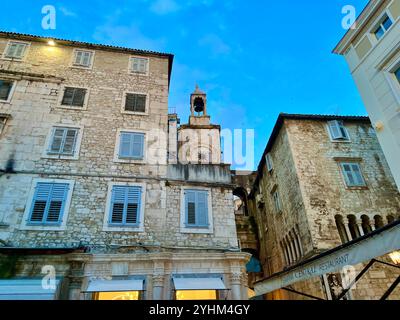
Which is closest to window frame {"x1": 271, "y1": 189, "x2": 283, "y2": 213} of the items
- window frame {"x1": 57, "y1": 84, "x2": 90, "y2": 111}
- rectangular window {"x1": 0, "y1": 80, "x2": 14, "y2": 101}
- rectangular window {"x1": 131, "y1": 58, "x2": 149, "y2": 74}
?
rectangular window {"x1": 131, "y1": 58, "x2": 149, "y2": 74}

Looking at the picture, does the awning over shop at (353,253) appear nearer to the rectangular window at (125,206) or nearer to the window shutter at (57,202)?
the rectangular window at (125,206)

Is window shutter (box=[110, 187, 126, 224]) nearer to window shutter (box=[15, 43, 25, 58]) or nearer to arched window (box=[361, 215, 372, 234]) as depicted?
window shutter (box=[15, 43, 25, 58])

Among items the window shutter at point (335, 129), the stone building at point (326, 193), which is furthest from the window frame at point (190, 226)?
the window shutter at point (335, 129)

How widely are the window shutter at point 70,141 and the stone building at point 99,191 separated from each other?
0.14 feet

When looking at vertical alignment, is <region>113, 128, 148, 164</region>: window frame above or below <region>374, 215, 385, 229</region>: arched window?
above

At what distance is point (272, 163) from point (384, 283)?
9947 mm

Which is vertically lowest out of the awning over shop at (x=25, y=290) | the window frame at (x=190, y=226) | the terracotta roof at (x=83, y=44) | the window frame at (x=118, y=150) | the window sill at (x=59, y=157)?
the awning over shop at (x=25, y=290)

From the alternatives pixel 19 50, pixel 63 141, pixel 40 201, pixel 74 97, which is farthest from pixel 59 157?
pixel 19 50

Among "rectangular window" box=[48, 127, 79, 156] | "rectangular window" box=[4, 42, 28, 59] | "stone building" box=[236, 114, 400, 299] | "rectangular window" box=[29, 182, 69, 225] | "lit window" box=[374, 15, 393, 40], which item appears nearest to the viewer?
"rectangular window" box=[29, 182, 69, 225]

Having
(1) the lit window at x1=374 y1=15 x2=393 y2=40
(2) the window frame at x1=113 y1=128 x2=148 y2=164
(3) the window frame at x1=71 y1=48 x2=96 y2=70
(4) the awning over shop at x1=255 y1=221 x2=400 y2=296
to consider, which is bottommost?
(4) the awning over shop at x1=255 y1=221 x2=400 y2=296

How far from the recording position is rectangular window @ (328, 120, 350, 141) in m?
17.5

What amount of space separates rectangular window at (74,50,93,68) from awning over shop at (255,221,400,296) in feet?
47.5

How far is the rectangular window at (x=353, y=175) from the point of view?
15.9 m
